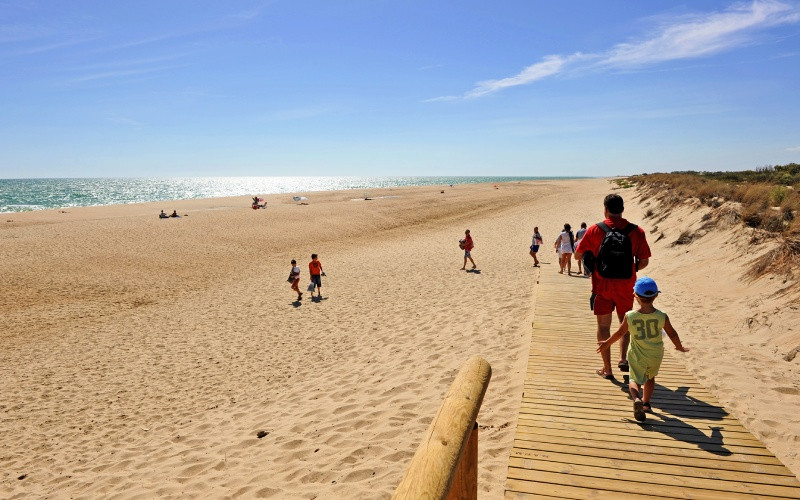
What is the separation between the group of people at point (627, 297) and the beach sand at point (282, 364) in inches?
55.8

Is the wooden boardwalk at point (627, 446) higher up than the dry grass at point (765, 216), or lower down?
lower down

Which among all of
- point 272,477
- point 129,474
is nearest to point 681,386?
point 272,477

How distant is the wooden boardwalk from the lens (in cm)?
367

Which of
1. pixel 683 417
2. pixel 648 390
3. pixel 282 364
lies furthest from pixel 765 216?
pixel 282 364

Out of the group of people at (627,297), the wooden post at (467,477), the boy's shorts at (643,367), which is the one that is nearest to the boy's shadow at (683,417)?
the group of people at (627,297)

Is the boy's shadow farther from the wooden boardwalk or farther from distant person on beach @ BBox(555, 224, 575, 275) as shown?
distant person on beach @ BBox(555, 224, 575, 275)

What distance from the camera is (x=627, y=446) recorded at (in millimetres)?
4238

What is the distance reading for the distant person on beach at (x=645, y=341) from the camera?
184 inches

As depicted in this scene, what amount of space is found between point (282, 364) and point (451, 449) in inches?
339

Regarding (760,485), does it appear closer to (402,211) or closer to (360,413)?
(360,413)

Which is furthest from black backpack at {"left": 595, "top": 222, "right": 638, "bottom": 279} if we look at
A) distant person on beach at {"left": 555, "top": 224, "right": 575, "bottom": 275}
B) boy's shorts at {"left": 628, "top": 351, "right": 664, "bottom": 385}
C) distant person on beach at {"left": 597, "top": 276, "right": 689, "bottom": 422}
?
distant person on beach at {"left": 555, "top": 224, "right": 575, "bottom": 275}

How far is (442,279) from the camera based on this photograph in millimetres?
16359

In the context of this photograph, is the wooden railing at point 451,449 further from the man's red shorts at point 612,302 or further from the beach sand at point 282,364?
the man's red shorts at point 612,302

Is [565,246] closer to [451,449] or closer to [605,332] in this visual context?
[605,332]
